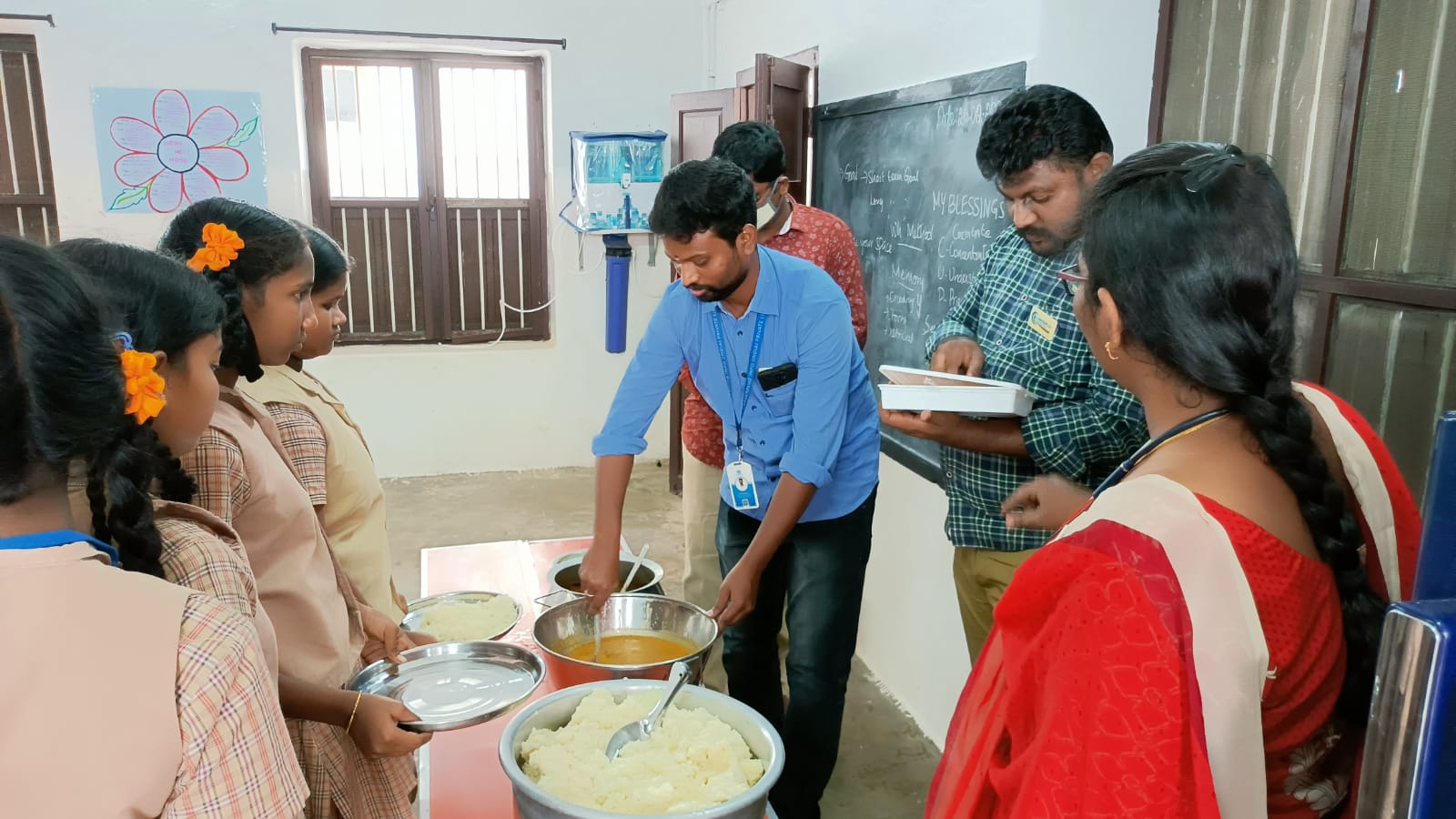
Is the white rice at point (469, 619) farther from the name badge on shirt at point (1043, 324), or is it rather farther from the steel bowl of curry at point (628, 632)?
the name badge on shirt at point (1043, 324)

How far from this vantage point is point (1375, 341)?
5.02 ft

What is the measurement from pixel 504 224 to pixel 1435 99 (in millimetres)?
4297

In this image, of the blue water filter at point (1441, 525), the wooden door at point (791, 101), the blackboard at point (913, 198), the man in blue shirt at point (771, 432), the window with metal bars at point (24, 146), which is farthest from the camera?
the window with metal bars at point (24, 146)

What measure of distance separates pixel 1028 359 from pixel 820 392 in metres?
0.38

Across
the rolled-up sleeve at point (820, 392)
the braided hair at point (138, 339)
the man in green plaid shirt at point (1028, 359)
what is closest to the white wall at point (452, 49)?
the rolled-up sleeve at point (820, 392)

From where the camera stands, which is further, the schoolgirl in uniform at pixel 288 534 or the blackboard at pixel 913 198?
the blackboard at pixel 913 198

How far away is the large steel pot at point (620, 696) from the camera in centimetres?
94

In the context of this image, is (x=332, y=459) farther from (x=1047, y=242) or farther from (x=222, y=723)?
(x=1047, y=242)

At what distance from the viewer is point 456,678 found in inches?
55.2

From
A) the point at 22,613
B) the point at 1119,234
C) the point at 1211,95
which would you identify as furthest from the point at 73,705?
the point at 1211,95

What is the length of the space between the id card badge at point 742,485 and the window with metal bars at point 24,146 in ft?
13.6

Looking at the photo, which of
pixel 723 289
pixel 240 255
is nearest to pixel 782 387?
pixel 723 289

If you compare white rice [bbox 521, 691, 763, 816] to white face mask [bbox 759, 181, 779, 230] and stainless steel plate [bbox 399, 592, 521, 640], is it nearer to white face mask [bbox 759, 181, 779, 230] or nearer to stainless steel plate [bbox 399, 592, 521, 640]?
stainless steel plate [bbox 399, 592, 521, 640]

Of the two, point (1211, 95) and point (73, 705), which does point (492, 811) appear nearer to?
point (73, 705)
